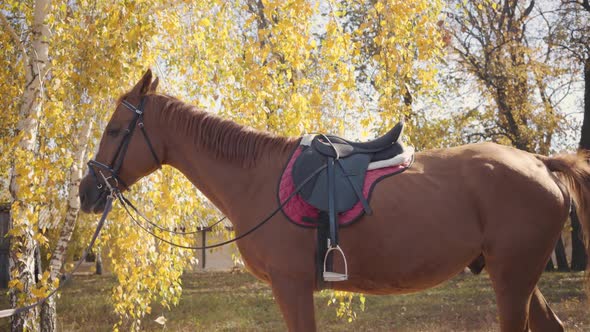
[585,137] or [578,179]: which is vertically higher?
[585,137]

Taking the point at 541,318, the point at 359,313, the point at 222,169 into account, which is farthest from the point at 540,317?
the point at 359,313

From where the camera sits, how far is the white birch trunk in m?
5.30

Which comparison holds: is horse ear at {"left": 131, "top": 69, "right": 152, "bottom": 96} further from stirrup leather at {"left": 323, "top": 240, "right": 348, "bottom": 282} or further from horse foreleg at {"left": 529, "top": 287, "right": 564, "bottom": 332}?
horse foreleg at {"left": 529, "top": 287, "right": 564, "bottom": 332}

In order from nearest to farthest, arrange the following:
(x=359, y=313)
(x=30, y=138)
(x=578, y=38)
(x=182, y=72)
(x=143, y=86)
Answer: (x=143, y=86), (x=30, y=138), (x=182, y=72), (x=359, y=313), (x=578, y=38)

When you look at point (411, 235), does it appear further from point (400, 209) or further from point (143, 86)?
point (143, 86)

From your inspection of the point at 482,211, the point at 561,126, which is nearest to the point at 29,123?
the point at 482,211

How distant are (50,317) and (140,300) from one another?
1.50m

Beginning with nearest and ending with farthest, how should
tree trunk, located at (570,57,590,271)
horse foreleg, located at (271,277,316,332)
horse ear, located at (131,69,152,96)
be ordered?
horse foreleg, located at (271,277,316,332)
horse ear, located at (131,69,152,96)
tree trunk, located at (570,57,590,271)

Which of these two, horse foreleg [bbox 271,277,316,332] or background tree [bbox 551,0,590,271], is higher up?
background tree [bbox 551,0,590,271]

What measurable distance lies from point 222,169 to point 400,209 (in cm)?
119

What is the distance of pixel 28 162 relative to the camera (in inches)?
193

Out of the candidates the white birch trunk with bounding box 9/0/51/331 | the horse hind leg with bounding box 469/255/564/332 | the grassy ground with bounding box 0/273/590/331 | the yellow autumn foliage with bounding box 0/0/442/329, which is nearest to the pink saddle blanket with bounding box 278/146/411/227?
the horse hind leg with bounding box 469/255/564/332

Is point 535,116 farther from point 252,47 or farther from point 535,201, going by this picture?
point 535,201

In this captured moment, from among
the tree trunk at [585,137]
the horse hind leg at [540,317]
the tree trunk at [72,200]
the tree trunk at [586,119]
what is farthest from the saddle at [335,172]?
the tree trunk at [586,119]
